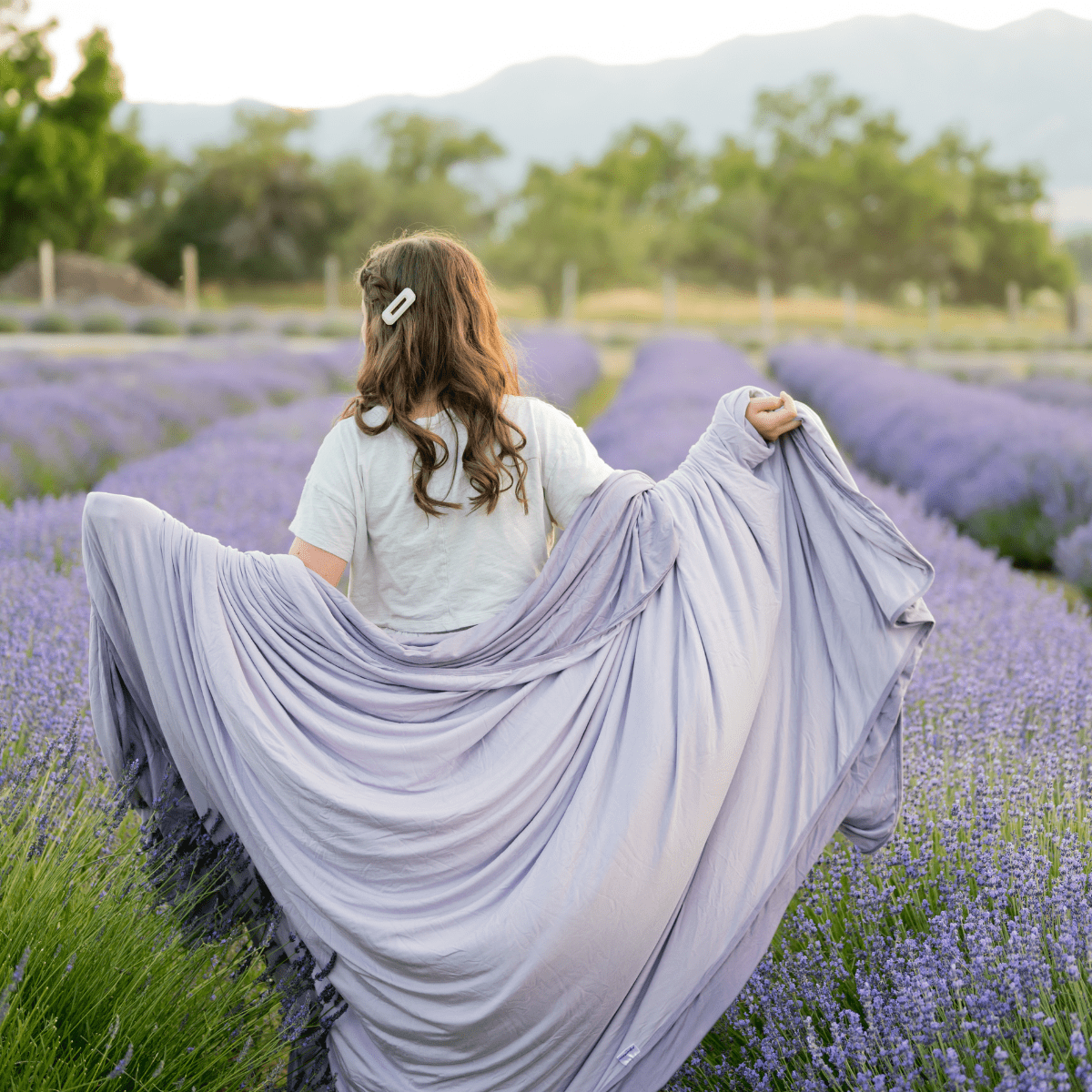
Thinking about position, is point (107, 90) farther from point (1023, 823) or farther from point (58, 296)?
point (1023, 823)

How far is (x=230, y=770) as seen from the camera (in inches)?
72.1

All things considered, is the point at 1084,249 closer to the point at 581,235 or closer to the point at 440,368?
the point at 581,235

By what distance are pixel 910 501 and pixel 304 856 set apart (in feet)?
14.3

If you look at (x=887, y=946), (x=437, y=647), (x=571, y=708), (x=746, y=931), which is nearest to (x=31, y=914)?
(x=437, y=647)

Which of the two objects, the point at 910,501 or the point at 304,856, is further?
the point at 910,501

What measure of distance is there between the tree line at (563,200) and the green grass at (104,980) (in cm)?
3784

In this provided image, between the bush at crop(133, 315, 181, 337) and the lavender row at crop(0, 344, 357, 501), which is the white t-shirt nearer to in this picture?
the lavender row at crop(0, 344, 357, 501)

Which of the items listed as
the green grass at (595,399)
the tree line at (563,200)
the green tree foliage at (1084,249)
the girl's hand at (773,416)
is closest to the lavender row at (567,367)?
the green grass at (595,399)

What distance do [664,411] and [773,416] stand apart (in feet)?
20.5

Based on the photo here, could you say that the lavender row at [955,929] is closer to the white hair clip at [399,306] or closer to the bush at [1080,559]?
the white hair clip at [399,306]

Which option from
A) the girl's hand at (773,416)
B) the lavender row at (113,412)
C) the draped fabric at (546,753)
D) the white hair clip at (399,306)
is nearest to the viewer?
the draped fabric at (546,753)

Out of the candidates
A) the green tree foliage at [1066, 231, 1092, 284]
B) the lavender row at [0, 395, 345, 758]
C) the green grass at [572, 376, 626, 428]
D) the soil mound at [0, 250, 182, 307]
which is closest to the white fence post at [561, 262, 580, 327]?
the soil mound at [0, 250, 182, 307]

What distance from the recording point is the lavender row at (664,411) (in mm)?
5898

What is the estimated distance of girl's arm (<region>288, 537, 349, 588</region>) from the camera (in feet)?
6.48
